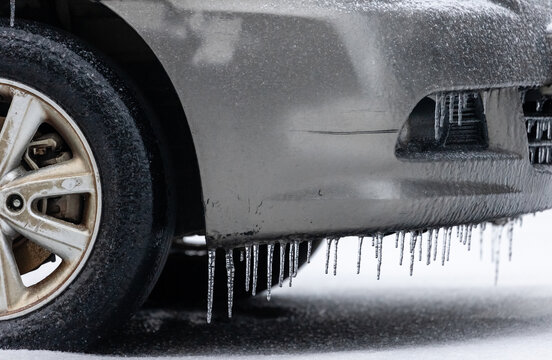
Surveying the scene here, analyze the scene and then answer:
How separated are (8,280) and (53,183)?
0.30 meters

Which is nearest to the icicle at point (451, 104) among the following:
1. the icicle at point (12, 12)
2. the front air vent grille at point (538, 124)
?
the front air vent grille at point (538, 124)

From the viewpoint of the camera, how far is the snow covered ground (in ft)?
10.3

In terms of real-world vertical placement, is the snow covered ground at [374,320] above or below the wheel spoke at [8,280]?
below

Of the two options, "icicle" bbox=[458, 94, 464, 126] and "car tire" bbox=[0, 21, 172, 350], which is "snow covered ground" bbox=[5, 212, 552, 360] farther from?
"icicle" bbox=[458, 94, 464, 126]

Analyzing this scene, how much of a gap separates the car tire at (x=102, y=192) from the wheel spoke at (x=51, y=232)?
0.14 feet

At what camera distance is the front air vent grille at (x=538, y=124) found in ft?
11.0

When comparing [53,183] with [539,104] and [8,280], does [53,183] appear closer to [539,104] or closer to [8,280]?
[8,280]

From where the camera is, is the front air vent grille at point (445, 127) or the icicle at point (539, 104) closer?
the front air vent grille at point (445, 127)

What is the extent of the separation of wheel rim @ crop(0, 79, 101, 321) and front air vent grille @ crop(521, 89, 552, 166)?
135 centimetres

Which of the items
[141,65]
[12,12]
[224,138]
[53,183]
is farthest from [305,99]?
[12,12]

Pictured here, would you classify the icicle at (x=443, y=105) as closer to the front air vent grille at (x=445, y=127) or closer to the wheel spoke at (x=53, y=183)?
the front air vent grille at (x=445, y=127)

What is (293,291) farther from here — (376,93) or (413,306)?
(376,93)

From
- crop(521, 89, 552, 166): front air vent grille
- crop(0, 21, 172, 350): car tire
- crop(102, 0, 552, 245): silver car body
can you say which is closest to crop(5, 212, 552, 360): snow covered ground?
crop(0, 21, 172, 350): car tire

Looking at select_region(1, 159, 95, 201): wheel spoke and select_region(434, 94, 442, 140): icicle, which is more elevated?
select_region(434, 94, 442, 140): icicle
